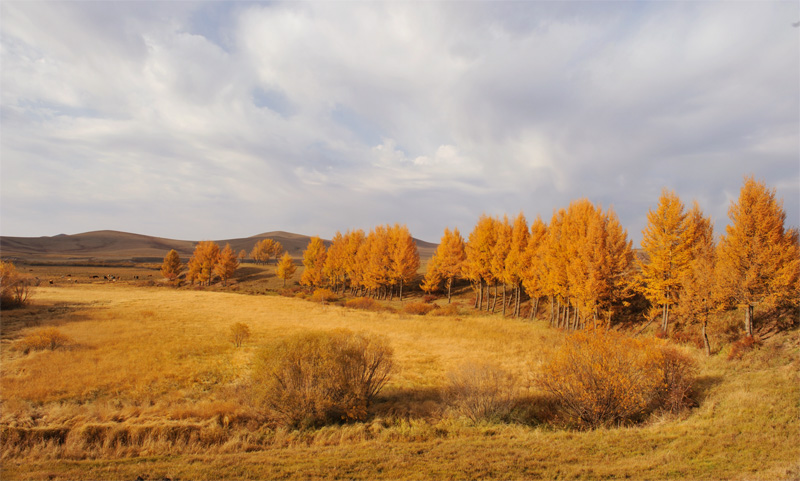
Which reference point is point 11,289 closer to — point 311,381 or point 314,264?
point 314,264

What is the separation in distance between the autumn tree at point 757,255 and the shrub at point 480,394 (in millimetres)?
14143

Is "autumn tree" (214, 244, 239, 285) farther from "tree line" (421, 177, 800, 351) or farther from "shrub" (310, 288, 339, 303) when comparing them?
"tree line" (421, 177, 800, 351)

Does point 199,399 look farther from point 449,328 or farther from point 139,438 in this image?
point 449,328

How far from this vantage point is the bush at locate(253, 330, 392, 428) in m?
10.6

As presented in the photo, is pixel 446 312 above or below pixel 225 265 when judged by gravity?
below

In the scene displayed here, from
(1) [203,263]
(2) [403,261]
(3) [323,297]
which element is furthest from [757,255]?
(1) [203,263]

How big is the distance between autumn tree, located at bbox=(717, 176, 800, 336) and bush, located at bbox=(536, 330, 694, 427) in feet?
28.2

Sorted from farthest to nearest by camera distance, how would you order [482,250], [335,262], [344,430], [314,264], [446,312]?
[314,264]
[335,262]
[482,250]
[446,312]
[344,430]

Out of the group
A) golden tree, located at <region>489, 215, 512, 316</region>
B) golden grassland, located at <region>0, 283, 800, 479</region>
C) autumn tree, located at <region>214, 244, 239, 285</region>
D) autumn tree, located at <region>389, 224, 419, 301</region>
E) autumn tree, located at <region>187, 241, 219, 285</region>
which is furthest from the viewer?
autumn tree, located at <region>187, 241, 219, 285</region>

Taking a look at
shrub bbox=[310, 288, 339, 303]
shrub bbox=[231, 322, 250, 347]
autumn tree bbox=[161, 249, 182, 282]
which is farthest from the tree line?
autumn tree bbox=[161, 249, 182, 282]

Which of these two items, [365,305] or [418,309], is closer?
[418,309]

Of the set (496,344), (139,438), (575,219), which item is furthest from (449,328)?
(139,438)

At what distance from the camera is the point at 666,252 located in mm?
22781

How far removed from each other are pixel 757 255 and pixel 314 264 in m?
56.8
